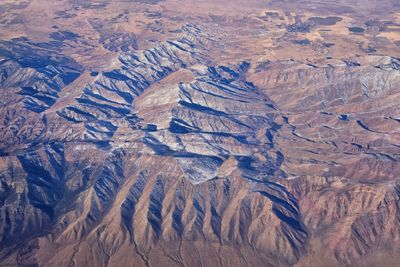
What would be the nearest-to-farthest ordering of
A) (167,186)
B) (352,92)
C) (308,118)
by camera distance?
(167,186) → (308,118) → (352,92)

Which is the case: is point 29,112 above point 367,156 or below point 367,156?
below

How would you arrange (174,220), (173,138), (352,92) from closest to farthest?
(174,220) → (173,138) → (352,92)

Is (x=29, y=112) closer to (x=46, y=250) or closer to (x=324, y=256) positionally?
(x=46, y=250)

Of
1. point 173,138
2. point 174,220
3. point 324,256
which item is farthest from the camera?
point 173,138

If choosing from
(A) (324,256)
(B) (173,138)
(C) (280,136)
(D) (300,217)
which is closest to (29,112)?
(B) (173,138)

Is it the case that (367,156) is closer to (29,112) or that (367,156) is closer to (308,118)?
(308,118)

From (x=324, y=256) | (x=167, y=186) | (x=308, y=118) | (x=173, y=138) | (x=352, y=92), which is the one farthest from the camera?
(x=352, y=92)

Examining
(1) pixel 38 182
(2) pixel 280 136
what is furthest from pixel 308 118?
(1) pixel 38 182

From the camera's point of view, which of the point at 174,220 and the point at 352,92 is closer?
the point at 174,220

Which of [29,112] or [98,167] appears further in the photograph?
[29,112]
